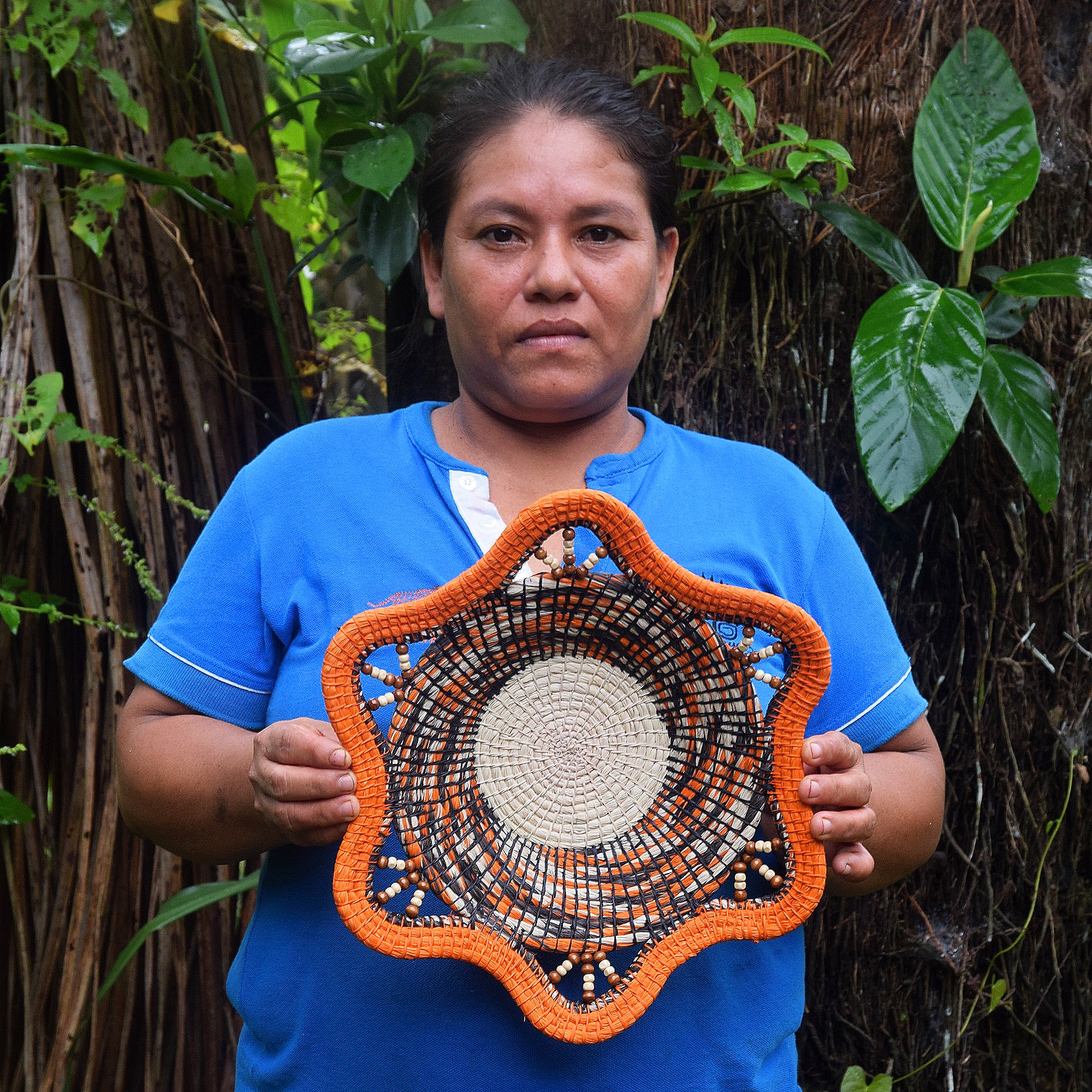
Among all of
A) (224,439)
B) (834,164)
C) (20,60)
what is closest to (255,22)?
(20,60)

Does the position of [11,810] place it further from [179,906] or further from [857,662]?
[857,662]

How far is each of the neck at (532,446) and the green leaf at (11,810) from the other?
24.3 inches

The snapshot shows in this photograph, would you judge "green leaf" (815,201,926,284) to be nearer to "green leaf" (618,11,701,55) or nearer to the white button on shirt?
"green leaf" (618,11,701,55)

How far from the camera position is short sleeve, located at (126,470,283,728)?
2.97 ft

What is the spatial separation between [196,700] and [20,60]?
1.07 m

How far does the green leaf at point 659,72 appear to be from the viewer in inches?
50.9

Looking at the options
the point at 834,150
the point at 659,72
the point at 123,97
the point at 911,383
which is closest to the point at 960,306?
the point at 911,383

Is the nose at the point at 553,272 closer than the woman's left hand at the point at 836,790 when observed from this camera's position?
No

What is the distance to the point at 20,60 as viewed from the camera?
4.61 ft

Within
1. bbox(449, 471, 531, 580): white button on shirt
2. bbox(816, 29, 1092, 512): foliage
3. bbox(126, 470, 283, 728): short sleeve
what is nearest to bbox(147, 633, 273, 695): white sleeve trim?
bbox(126, 470, 283, 728): short sleeve

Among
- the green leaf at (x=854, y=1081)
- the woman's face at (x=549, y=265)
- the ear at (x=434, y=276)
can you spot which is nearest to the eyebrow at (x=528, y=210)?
the woman's face at (x=549, y=265)

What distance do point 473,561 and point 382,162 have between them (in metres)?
0.70

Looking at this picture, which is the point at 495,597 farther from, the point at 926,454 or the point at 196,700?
the point at 926,454

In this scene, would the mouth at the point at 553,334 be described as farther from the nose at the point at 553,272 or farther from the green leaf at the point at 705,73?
the green leaf at the point at 705,73
